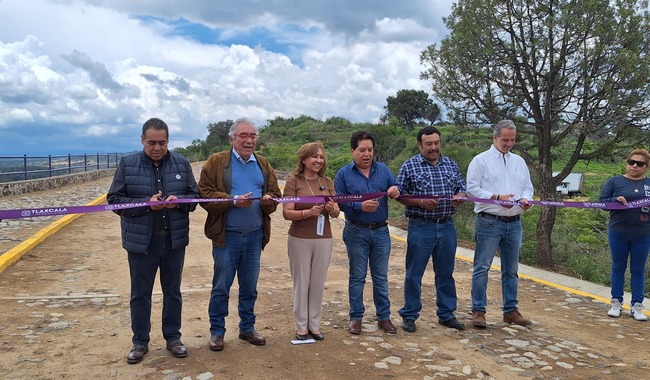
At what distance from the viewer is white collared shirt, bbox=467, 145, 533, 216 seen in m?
5.35

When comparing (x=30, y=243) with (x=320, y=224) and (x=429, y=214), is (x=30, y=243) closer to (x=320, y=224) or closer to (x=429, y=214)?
(x=320, y=224)

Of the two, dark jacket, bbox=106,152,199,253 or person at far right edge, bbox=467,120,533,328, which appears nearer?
dark jacket, bbox=106,152,199,253

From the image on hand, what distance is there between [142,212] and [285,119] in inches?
2540

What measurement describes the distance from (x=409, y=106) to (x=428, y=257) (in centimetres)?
5226

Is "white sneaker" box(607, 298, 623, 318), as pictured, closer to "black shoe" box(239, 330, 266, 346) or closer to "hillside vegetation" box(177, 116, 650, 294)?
"hillside vegetation" box(177, 116, 650, 294)

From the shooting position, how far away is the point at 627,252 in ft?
19.7

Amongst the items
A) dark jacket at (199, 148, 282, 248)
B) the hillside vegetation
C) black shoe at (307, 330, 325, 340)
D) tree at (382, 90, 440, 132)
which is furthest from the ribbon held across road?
tree at (382, 90, 440, 132)

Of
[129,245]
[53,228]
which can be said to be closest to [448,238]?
[129,245]

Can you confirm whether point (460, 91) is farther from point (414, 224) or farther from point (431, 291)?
point (414, 224)

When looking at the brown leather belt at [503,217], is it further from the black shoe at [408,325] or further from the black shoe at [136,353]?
the black shoe at [136,353]

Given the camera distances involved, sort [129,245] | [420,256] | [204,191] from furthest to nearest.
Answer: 1. [420,256]
2. [204,191]
3. [129,245]

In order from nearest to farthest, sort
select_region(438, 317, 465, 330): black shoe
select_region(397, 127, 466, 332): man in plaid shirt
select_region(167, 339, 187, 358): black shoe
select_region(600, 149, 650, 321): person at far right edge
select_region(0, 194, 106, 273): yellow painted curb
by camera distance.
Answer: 1. select_region(167, 339, 187, 358): black shoe
2. select_region(397, 127, 466, 332): man in plaid shirt
3. select_region(438, 317, 465, 330): black shoe
4. select_region(600, 149, 650, 321): person at far right edge
5. select_region(0, 194, 106, 273): yellow painted curb

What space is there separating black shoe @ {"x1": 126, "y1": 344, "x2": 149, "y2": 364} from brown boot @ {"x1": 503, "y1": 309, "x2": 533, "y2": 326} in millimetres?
3633

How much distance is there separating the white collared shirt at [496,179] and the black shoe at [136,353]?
3433mm
